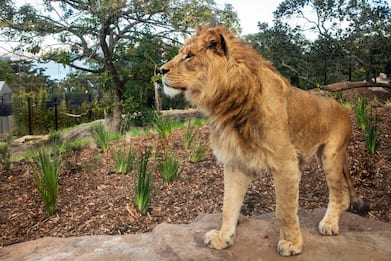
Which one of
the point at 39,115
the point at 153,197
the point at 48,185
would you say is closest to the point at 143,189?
the point at 153,197

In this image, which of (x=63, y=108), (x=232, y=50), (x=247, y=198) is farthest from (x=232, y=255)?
(x=63, y=108)

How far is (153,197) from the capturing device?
4.70 m

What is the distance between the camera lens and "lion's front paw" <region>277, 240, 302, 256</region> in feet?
9.61

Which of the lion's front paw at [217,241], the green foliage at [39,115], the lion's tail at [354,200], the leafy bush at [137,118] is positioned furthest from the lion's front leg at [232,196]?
the green foliage at [39,115]

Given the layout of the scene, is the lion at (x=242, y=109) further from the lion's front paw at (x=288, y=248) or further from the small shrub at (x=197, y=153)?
the small shrub at (x=197, y=153)

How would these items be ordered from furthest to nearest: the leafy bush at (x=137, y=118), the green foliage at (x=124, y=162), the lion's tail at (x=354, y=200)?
the leafy bush at (x=137, y=118)
the green foliage at (x=124, y=162)
the lion's tail at (x=354, y=200)

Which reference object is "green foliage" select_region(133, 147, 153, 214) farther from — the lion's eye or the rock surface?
the lion's eye

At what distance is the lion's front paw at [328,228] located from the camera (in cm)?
330

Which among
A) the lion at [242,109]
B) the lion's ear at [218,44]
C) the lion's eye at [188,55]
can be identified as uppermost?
the lion's ear at [218,44]

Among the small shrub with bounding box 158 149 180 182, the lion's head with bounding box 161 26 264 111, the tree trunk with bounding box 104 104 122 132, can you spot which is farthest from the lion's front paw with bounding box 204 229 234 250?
the tree trunk with bounding box 104 104 122 132

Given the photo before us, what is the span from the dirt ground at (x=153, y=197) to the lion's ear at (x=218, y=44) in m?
2.04

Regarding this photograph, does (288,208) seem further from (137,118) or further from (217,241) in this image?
(137,118)

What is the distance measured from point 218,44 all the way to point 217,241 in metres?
1.31

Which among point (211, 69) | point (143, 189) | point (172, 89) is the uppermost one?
point (211, 69)
